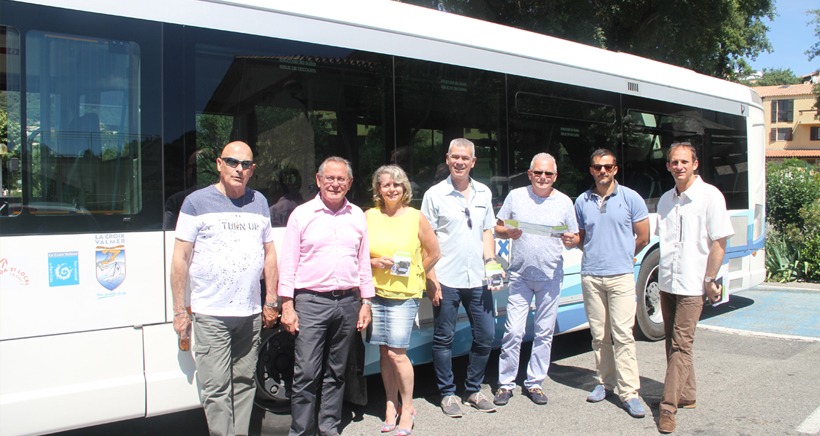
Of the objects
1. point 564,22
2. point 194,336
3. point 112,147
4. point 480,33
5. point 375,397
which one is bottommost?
point 375,397

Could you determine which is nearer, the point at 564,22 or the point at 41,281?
the point at 41,281

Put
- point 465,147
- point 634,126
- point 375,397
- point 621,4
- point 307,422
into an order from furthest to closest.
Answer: point 621,4
point 634,126
point 375,397
point 465,147
point 307,422

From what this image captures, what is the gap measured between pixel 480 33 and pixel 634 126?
2485mm

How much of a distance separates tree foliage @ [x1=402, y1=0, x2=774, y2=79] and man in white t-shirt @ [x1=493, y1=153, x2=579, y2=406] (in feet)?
30.3

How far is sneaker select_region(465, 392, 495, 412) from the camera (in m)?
4.91

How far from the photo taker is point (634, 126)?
7066 millimetres

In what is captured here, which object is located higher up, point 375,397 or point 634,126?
point 634,126

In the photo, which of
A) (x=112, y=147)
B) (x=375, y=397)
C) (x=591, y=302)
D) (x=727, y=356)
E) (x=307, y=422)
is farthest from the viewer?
(x=727, y=356)

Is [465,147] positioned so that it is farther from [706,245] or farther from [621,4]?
[621,4]

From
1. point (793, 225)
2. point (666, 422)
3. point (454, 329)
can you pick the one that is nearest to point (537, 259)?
point (454, 329)

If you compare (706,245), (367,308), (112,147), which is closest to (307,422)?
(367,308)

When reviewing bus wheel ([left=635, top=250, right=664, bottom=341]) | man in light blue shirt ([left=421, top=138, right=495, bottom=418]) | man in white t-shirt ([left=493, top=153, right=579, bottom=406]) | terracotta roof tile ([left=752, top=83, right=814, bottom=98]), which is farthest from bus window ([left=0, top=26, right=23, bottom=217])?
terracotta roof tile ([left=752, top=83, right=814, bottom=98])

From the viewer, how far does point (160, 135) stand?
3.92 metres

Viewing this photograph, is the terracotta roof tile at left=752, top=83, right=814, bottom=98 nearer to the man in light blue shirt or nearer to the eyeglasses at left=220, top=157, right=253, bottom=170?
the man in light blue shirt
